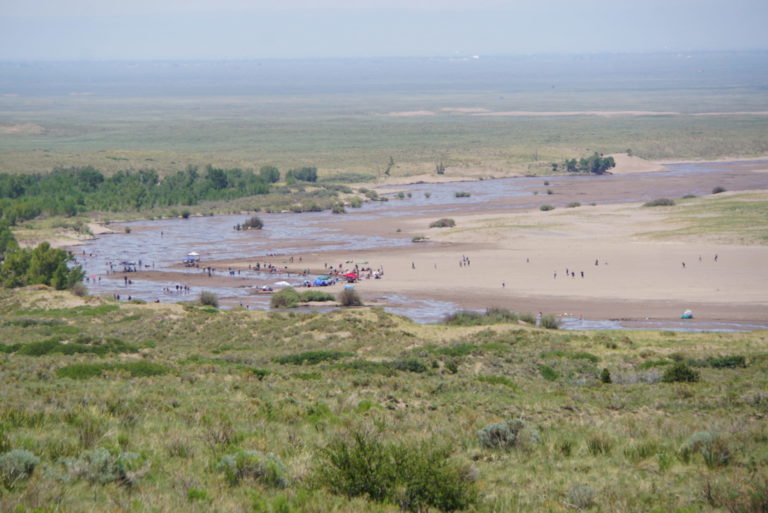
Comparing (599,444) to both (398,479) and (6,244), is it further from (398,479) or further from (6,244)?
(6,244)

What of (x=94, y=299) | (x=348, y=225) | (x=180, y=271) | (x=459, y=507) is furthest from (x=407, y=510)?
(x=348, y=225)

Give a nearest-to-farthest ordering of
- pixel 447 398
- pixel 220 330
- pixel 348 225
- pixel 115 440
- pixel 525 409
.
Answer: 1. pixel 115 440
2. pixel 525 409
3. pixel 447 398
4. pixel 220 330
5. pixel 348 225

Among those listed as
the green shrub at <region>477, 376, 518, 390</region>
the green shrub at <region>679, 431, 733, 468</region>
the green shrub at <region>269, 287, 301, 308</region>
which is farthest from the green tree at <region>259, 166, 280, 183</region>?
the green shrub at <region>679, 431, 733, 468</region>

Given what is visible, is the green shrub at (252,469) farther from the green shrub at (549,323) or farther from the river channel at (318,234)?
the river channel at (318,234)

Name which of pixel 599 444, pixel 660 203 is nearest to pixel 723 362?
pixel 599 444

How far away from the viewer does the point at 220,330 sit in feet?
114

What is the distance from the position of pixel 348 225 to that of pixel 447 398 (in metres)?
63.1

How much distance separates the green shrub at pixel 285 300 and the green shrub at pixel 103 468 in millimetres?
37515

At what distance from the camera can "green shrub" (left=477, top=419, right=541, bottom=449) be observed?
12.7m

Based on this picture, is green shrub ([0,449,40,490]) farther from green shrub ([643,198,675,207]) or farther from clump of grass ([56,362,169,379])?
green shrub ([643,198,675,207])

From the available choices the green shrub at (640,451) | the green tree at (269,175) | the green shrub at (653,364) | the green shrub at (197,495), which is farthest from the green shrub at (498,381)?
the green tree at (269,175)

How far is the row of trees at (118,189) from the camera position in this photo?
289ft

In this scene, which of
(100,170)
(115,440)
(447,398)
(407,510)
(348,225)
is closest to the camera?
(407,510)

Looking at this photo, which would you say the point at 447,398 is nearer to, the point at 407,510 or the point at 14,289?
the point at 407,510
